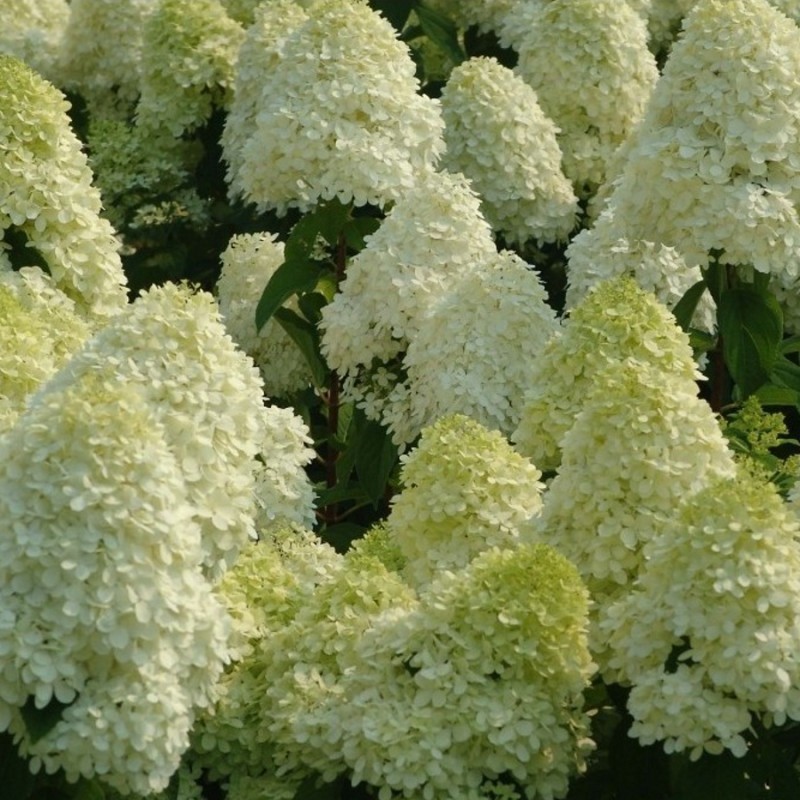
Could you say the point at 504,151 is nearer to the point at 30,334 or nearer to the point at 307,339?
the point at 307,339

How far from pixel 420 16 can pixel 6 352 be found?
3.00 metres

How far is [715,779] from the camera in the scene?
3029 mm

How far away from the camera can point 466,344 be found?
4.20m

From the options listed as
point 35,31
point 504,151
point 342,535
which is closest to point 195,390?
point 342,535

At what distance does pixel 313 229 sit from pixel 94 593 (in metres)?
2.00

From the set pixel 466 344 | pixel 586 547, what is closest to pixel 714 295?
pixel 466 344

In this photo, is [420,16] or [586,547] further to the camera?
[420,16]

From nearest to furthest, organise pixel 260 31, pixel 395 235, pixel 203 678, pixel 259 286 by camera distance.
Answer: pixel 203 678, pixel 395 235, pixel 259 286, pixel 260 31

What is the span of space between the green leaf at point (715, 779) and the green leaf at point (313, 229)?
2090mm

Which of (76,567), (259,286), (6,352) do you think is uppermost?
(76,567)

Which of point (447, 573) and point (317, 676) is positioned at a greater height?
point (447, 573)

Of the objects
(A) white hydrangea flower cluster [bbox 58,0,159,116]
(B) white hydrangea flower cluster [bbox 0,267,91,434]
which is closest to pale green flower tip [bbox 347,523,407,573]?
(B) white hydrangea flower cluster [bbox 0,267,91,434]

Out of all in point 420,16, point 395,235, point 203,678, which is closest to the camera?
point 203,678

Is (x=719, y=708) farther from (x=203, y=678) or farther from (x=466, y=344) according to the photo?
(x=466, y=344)
